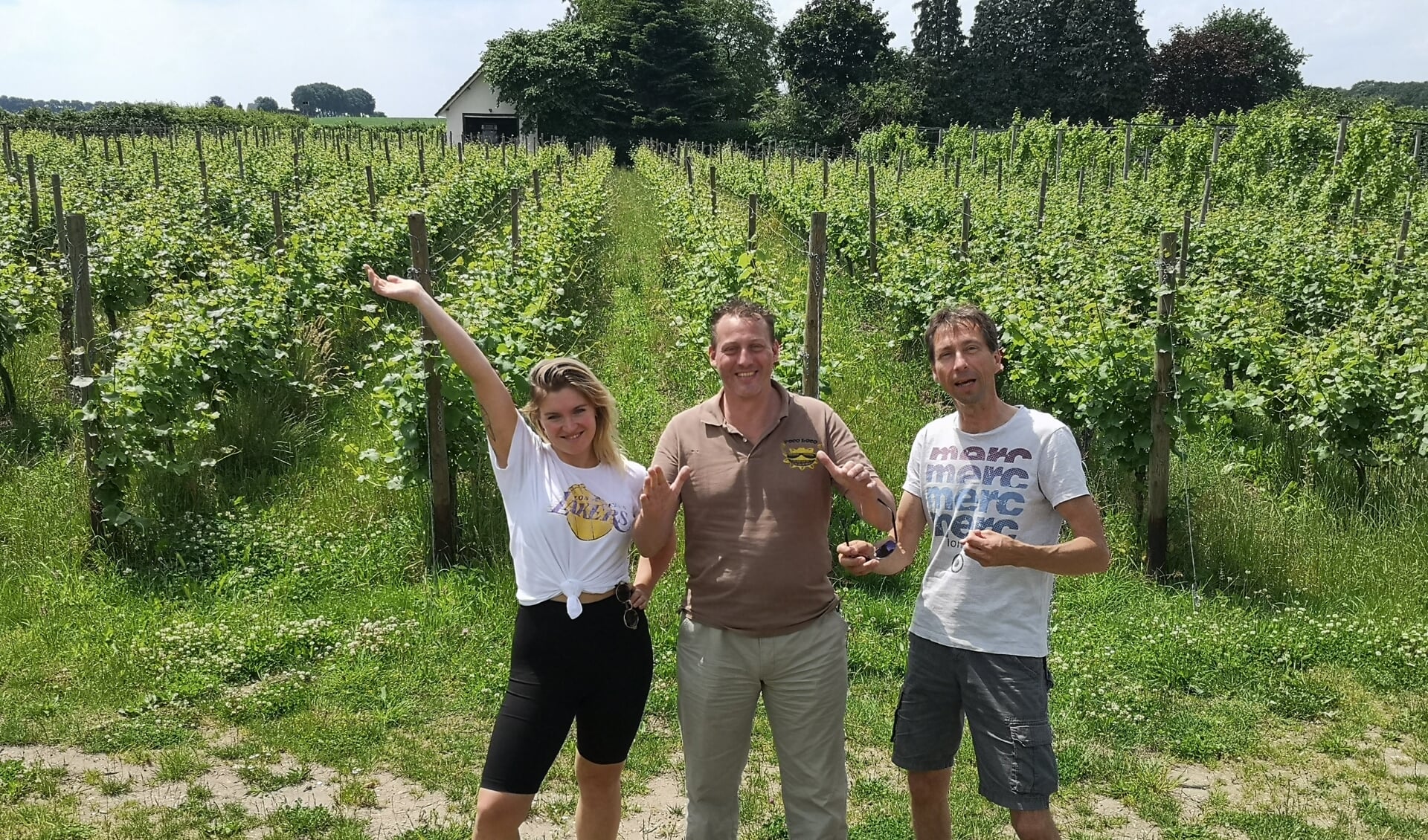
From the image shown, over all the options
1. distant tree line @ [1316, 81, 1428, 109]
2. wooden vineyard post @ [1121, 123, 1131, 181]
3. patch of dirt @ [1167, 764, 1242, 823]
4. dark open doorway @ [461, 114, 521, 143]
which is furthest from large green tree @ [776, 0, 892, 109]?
distant tree line @ [1316, 81, 1428, 109]

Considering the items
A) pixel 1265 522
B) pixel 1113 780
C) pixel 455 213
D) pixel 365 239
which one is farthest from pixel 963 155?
pixel 1113 780

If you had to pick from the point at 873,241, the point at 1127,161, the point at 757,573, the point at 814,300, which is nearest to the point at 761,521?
the point at 757,573

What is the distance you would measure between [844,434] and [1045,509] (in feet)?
1.77

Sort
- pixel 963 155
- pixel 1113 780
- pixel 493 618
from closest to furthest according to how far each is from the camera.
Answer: pixel 1113 780 → pixel 493 618 → pixel 963 155

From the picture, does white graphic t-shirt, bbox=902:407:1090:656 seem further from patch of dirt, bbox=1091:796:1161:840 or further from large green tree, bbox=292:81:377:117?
large green tree, bbox=292:81:377:117

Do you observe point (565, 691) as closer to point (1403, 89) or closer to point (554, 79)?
point (554, 79)

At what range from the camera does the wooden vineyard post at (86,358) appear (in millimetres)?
5340

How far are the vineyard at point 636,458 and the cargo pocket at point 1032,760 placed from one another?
3.14ft

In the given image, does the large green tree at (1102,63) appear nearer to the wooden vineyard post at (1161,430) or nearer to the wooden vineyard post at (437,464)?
the wooden vineyard post at (1161,430)

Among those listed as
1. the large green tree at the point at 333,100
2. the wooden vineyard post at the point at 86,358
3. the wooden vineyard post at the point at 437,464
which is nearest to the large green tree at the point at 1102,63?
the wooden vineyard post at the point at 437,464

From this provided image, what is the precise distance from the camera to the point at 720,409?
8.92 ft

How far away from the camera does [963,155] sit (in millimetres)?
32812

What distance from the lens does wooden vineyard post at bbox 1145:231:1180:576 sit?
549 centimetres

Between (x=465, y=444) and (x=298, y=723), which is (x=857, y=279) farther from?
(x=298, y=723)
